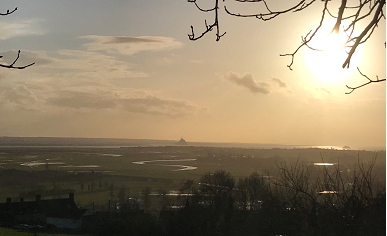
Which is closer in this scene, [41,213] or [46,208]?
[41,213]

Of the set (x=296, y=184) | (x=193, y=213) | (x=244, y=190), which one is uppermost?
(x=296, y=184)

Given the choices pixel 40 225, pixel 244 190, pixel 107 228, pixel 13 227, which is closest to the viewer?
pixel 244 190

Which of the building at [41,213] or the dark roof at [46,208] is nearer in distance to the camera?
the building at [41,213]

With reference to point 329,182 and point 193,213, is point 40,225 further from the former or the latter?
point 329,182

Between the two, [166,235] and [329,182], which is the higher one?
[329,182]

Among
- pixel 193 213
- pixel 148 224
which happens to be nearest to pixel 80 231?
pixel 148 224

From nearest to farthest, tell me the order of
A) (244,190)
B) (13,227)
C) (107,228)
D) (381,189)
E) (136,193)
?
1. (381,189)
2. (244,190)
3. (107,228)
4. (13,227)
5. (136,193)

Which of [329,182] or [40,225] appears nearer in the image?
[329,182]

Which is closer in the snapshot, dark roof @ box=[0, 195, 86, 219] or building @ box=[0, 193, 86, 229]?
building @ box=[0, 193, 86, 229]
